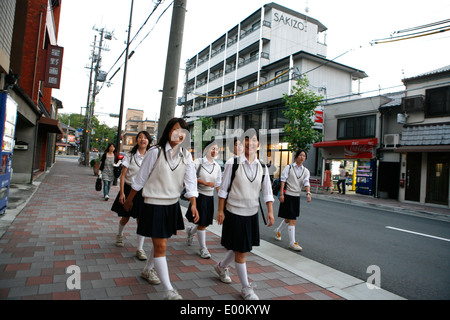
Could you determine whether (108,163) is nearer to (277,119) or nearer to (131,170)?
(131,170)

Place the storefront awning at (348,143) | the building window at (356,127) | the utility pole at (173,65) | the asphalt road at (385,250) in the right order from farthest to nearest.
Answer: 1. the building window at (356,127)
2. the storefront awning at (348,143)
3. the utility pole at (173,65)
4. the asphalt road at (385,250)

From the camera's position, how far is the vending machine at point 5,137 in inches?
199

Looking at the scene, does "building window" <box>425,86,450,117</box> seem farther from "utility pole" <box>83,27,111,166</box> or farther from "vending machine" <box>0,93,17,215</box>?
"utility pole" <box>83,27,111,166</box>

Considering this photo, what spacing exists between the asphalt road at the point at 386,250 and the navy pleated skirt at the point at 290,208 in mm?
683

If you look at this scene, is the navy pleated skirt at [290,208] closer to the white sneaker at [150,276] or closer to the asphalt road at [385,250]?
the asphalt road at [385,250]

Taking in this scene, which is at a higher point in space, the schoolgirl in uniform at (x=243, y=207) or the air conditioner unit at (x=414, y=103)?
the air conditioner unit at (x=414, y=103)

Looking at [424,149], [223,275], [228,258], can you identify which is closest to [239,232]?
[228,258]

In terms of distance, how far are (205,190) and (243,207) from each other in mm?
1586

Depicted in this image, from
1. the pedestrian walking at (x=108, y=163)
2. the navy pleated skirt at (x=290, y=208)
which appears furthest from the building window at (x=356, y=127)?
the pedestrian walking at (x=108, y=163)

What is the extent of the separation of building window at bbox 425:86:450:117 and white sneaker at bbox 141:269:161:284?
16928mm

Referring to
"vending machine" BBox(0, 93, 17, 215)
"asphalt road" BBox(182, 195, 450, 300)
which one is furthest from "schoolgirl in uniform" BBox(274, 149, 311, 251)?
"vending machine" BBox(0, 93, 17, 215)

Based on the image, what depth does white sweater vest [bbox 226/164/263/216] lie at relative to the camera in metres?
3.18
